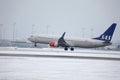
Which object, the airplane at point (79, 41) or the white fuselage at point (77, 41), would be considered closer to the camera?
the white fuselage at point (77, 41)

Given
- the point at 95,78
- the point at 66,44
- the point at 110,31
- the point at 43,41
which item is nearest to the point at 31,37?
the point at 43,41

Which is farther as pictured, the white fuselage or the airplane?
the airplane

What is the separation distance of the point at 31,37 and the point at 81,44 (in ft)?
58.7

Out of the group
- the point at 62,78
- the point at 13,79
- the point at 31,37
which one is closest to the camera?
the point at 13,79

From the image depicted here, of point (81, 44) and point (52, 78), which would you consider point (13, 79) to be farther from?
point (81, 44)

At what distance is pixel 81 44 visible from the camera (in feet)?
311

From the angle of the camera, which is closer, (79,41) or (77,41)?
(79,41)

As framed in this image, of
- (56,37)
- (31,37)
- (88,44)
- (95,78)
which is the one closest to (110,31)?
(88,44)

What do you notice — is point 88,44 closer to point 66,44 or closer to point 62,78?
point 66,44

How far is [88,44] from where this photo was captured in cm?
9388

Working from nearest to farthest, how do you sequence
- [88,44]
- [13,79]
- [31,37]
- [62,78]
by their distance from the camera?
[13,79] → [62,78] → [88,44] → [31,37]

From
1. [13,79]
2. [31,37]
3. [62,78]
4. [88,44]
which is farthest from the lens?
[31,37]

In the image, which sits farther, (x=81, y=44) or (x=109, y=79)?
(x=81, y=44)

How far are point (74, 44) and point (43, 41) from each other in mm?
9251
